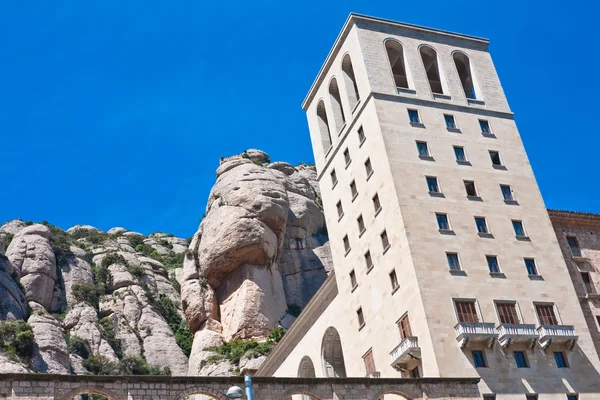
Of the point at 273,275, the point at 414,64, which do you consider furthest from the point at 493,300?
the point at 273,275

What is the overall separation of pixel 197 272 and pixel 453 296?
47838mm

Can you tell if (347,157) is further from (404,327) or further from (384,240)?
(404,327)

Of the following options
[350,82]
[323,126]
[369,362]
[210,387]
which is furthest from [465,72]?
[210,387]

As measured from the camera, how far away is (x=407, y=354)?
38.7 m

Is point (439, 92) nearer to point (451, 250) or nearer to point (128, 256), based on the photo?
point (451, 250)

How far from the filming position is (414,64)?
165 feet

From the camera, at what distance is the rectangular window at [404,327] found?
39.9 meters

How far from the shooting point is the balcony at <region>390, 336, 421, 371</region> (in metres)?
38.5

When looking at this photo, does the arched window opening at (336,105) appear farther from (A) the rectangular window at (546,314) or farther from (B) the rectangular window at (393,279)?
(A) the rectangular window at (546,314)

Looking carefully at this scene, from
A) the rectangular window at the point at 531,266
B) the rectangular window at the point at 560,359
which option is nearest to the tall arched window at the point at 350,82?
the rectangular window at the point at 531,266

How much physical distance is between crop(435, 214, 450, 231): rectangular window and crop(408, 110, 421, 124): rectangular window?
6.92 metres

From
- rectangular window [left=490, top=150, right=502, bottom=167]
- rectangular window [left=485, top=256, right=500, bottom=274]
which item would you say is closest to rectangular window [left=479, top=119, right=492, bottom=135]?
rectangular window [left=490, top=150, right=502, bottom=167]

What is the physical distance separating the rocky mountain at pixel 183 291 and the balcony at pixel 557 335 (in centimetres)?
3503

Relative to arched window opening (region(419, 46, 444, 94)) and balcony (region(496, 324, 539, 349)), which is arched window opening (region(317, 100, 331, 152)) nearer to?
arched window opening (region(419, 46, 444, 94))
